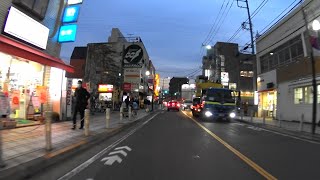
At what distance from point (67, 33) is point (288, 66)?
70.7 feet

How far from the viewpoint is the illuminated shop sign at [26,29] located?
57.2 feet

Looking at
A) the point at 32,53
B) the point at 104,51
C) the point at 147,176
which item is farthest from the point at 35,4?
the point at 104,51

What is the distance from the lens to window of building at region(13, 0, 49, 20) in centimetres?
1849

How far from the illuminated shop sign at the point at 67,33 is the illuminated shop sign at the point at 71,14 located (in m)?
0.34

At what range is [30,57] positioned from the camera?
17.1 meters

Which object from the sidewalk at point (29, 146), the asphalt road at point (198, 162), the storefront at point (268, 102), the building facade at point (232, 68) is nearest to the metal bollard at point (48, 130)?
the sidewalk at point (29, 146)

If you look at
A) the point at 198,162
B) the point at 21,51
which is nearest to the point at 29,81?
the point at 21,51

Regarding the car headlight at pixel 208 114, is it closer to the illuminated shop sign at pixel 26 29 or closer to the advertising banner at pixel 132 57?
the advertising banner at pixel 132 57

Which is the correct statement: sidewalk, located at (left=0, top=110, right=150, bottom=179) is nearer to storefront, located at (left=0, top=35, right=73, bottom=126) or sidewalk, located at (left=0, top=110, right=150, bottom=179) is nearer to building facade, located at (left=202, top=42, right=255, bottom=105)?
storefront, located at (left=0, top=35, right=73, bottom=126)

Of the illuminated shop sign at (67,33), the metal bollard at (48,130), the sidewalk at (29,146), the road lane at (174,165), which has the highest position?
the illuminated shop sign at (67,33)

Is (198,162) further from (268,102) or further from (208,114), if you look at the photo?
(268,102)

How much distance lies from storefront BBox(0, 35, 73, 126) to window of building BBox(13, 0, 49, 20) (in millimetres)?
1725

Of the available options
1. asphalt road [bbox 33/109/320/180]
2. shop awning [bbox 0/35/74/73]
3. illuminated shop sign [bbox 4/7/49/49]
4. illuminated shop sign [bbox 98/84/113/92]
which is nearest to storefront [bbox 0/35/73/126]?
shop awning [bbox 0/35/74/73]

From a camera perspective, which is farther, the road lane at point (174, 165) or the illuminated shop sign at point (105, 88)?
the illuminated shop sign at point (105, 88)
